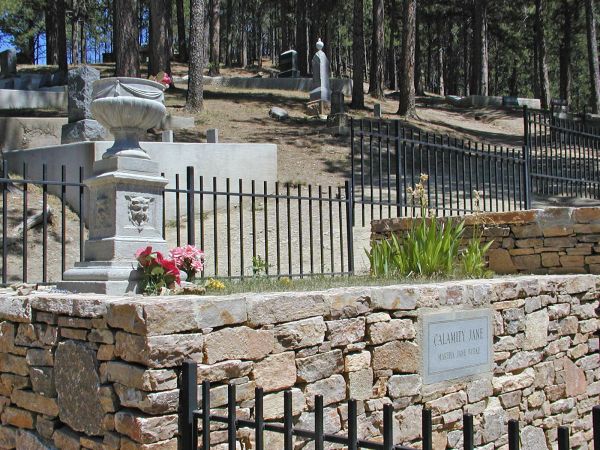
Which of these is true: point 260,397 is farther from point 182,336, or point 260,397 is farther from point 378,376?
point 378,376

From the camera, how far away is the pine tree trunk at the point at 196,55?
20297 mm

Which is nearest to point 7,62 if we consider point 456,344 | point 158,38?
point 158,38

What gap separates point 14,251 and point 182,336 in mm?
8573

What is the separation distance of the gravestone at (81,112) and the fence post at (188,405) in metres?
11.8

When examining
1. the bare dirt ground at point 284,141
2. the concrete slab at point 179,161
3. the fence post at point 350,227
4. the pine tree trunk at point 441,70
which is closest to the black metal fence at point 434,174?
the fence post at point 350,227

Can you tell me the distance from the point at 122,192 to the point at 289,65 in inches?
1164

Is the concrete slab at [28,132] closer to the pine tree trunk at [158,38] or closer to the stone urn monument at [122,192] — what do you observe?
the pine tree trunk at [158,38]

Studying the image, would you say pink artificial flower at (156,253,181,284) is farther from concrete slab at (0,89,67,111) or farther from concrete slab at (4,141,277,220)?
concrete slab at (0,89,67,111)

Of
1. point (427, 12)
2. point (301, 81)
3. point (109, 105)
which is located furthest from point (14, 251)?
point (427, 12)

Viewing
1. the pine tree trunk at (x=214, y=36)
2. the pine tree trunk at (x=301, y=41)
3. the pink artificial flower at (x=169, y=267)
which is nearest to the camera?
the pink artificial flower at (x=169, y=267)

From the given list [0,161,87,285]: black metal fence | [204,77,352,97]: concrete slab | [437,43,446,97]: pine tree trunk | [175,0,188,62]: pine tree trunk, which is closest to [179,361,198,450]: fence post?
[0,161,87,285]: black metal fence

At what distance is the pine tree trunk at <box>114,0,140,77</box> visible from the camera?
18469 mm

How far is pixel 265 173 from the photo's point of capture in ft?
47.2

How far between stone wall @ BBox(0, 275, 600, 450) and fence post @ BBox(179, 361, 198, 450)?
4 centimetres
